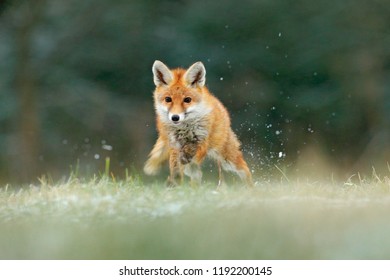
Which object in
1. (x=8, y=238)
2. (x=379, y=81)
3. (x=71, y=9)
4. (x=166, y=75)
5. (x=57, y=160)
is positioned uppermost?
(x=71, y=9)

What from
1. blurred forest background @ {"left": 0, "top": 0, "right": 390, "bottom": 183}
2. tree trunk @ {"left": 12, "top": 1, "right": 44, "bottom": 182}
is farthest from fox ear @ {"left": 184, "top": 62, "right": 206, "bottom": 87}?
tree trunk @ {"left": 12, "top": 1, "right": 44, "bottom": 182}

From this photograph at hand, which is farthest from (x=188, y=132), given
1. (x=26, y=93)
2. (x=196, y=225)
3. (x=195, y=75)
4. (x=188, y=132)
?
(x=26, y=93)

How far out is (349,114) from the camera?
1752 centimetres

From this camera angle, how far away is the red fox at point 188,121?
8789 mm

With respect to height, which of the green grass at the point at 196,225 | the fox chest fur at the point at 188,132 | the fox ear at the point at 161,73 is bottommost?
the green grass at the point at 196,225

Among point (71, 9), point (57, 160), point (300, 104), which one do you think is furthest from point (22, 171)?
point (300, 104)

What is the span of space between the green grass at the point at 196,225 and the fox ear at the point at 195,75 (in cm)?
131

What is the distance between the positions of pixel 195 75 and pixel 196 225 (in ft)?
8.06

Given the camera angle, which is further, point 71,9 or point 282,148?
point 71,9

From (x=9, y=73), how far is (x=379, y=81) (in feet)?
21.8

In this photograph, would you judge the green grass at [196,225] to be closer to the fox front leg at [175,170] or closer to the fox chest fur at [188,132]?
the fox front leg at [175,170]

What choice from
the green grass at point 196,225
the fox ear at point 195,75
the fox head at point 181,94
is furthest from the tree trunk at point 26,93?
the green grass at point 196,225

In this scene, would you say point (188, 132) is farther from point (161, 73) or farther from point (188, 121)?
point (161, 73)

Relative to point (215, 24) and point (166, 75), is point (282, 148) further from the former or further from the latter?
point (166, 75)
